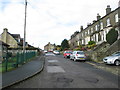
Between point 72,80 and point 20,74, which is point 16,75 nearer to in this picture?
point 20,74

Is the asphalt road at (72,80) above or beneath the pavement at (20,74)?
beneath

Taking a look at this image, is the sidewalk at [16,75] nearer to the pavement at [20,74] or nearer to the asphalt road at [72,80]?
the pavement at [20,74]

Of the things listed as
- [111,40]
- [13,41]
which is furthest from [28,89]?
[13,41]

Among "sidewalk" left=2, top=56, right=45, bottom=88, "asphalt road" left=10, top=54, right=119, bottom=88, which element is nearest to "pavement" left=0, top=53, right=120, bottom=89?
"sidewalk" left=2, top=56, right=45, bottom=88

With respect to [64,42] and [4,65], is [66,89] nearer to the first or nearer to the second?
[4,65]

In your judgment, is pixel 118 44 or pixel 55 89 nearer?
pixel 55 89

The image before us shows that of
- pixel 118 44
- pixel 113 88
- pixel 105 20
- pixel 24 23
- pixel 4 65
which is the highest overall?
pixel 105 20

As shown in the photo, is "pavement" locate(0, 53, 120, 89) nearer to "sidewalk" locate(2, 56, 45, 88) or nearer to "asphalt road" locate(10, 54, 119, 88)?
"sidewalk" locate(2, 56, 45, 88)

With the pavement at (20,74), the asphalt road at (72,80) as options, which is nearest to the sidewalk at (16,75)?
the pavement at (20,74)

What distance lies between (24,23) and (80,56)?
30.8 ft

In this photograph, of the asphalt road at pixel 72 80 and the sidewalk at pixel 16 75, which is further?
the sidewalk at pixel 16 75

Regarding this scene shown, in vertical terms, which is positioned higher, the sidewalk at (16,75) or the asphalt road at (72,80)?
the sidewalk at (16,75)

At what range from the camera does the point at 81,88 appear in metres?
5.87

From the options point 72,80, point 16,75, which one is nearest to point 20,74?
point 16,75
